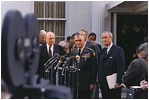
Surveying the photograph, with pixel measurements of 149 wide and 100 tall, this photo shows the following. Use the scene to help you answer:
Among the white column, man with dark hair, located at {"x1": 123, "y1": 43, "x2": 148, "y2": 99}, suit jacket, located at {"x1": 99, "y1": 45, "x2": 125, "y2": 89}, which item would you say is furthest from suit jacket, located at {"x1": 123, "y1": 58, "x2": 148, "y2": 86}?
the white column

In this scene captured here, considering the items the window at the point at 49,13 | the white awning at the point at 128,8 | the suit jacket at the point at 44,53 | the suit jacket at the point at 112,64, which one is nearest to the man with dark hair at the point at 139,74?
the suit jacket at the point at 112,64

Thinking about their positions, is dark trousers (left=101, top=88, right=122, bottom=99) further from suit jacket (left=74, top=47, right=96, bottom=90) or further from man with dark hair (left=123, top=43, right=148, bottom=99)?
man with dark hair (left=123, top=43, right=148, bottom=99)

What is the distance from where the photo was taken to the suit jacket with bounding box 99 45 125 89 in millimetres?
5672

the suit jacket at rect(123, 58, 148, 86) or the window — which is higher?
the window

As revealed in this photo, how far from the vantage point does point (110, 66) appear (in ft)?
18.9

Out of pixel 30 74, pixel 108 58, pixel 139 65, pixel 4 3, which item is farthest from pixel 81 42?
pixel 30 74

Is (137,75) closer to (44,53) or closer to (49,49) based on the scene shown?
(44,53)

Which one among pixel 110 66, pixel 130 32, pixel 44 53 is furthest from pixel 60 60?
pixel 130 32

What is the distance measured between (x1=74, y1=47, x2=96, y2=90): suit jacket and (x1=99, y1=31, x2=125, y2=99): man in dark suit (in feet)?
0.49

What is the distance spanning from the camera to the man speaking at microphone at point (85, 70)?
227 inches

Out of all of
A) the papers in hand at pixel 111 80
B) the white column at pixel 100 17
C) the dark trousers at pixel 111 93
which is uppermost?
the white column at pixel 100 17

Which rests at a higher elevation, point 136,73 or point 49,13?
point 49,13

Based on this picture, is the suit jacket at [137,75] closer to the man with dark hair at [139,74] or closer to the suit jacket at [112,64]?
the man with dark hair at [139,74]

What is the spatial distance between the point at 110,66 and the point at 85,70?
0.38 metres
